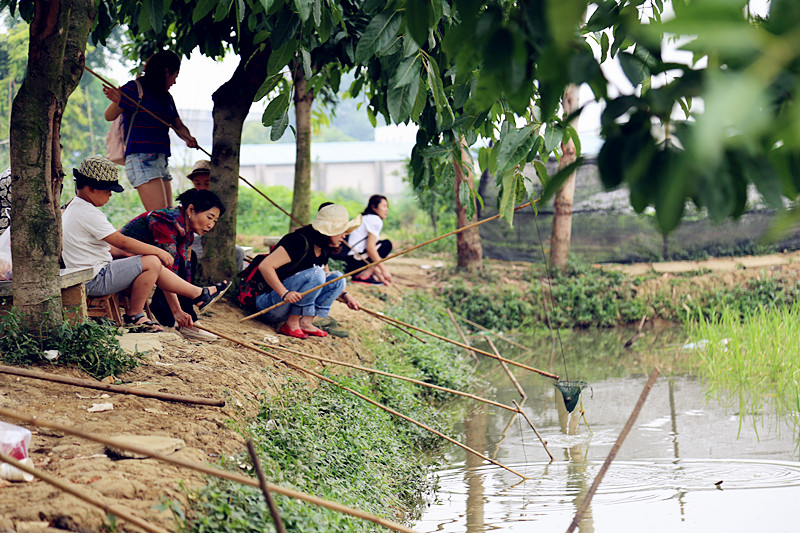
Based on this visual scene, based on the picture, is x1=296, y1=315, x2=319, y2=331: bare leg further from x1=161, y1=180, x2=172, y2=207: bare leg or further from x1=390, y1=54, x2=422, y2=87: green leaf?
x1=390, y1=54, x2=422, y2=87: green leaf

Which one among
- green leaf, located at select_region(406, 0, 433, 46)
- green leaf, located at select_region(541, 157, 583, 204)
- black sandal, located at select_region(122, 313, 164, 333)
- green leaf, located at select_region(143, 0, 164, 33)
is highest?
green leaf, located at select_region(143, 0, 164, 33)

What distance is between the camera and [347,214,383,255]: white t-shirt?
848 cm

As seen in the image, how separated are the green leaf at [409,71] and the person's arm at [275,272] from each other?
2.89m

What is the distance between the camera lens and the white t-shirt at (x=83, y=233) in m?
4.57

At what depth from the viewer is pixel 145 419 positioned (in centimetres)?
332

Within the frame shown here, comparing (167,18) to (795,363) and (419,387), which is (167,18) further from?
(795,363)

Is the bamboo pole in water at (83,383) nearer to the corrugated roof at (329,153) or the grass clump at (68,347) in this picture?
the grass clump at (68,347)

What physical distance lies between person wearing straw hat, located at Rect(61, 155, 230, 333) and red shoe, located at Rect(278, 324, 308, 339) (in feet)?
3.34

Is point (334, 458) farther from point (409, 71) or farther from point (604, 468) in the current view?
point (409, 71)

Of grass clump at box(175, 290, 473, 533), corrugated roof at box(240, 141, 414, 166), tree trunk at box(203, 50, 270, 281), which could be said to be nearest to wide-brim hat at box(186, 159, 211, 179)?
tree trunk at box(203, 50, 270, 281)

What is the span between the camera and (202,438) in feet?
10.5

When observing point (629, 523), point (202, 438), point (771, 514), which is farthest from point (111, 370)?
point (771, 514)

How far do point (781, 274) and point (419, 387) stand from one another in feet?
25.0

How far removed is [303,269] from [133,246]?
1.32m
